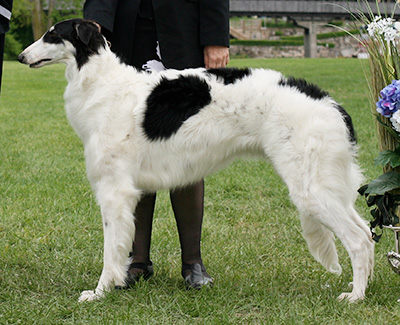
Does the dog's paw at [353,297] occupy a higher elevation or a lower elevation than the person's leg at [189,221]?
lower

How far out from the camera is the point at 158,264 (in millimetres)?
4445

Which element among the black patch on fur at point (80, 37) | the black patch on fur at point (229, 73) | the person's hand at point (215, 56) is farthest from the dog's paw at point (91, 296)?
the person's hand at point (215, 56)

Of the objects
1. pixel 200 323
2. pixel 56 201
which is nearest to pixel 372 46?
pixel 200 323

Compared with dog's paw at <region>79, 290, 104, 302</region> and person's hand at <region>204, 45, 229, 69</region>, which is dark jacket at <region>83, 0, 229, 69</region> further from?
dog's paw at <region>79, 290, 104, 302</region>

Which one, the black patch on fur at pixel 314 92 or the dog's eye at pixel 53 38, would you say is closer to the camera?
the black patch on fur at pixel 314 92

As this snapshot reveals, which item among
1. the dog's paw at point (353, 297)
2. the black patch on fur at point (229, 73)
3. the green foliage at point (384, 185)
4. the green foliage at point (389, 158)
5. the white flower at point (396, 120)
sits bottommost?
the dog's paw at point (353, 297)

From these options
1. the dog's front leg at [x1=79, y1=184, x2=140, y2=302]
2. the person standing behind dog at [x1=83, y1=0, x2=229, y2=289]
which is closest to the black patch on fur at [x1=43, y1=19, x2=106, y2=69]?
the person standing behind dog at [x1=83, y1=0, x2=229, y2=289]

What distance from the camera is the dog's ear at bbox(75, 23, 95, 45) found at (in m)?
3.59

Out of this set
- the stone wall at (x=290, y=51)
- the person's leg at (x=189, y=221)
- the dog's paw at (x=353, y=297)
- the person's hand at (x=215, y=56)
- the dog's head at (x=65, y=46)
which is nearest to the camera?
the dog's paw at (x=353, y=297)

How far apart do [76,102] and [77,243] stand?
1.53 metres

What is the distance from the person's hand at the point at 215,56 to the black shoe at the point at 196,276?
1318 mm

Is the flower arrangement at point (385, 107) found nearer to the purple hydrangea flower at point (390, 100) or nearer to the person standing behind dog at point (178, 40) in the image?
the purple hydrangea flower at point (390, 100)

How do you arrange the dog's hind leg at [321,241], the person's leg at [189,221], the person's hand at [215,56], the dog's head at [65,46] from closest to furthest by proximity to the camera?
the dog's head at [65,46] < the dog's hind leg at [321,241] < the person's hand at [215,56] < the person's leg at [189,221]

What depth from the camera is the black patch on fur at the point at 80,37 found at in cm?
360
